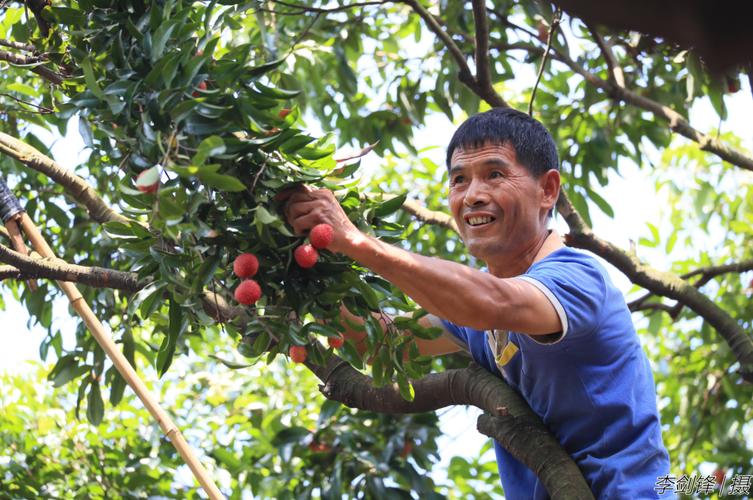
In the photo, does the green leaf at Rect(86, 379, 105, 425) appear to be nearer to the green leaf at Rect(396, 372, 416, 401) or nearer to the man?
the man

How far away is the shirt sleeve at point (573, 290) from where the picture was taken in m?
1.76

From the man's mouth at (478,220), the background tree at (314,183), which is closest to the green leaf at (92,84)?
the background tree at (314,183)

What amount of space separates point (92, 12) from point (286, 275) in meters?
0.58

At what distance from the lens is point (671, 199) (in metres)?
5.82

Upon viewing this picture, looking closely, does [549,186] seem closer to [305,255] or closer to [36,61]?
[305,255]

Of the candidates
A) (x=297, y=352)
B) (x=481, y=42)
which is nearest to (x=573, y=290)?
(x=297, y=352)

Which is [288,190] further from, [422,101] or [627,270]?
[422,101]

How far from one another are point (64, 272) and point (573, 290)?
1.07m

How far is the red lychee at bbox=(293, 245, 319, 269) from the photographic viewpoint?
157cm

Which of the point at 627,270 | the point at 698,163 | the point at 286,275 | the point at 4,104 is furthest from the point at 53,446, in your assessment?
the point at 698,163


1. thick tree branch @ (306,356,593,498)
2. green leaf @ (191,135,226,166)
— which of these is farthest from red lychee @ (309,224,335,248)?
thick tree branch @ (306,356,593,498)

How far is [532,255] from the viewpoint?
2139 mm

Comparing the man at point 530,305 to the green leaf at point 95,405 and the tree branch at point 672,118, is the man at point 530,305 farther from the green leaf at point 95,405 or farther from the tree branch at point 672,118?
the tree branch at point 672,118

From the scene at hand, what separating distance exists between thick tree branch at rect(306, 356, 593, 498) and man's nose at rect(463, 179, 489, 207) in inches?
13.3
